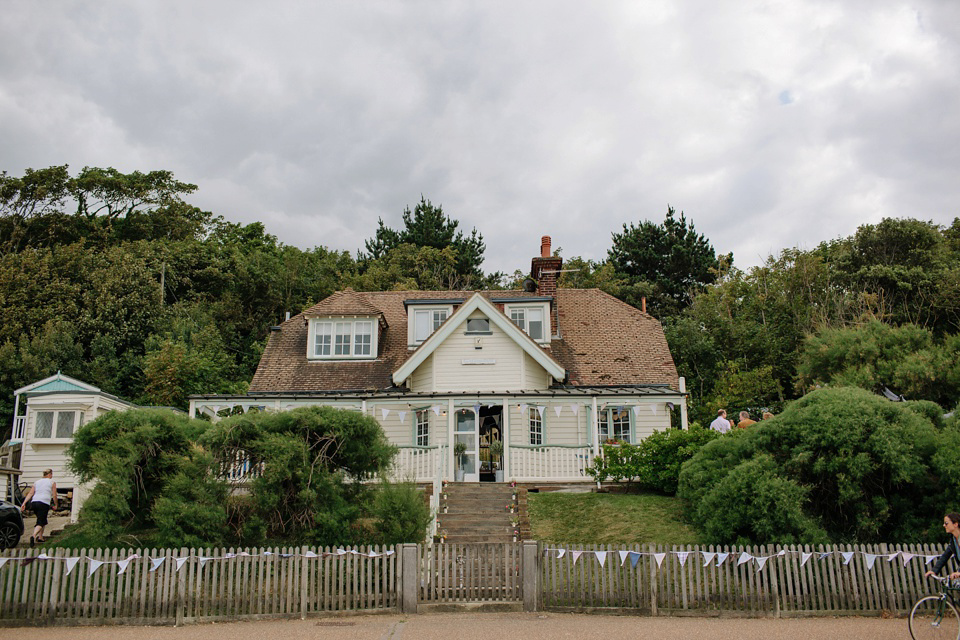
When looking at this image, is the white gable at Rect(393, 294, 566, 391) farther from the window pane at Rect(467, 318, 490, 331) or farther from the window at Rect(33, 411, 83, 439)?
the window at Rect(33, 411, 83, 439)

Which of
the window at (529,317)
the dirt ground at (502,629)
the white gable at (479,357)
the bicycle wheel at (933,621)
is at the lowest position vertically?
the dirt ground at (502,629)

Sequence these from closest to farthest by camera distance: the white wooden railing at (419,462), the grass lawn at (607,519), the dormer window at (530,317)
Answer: the grass lawn at (607,519), the white wooden railing at (419,462), the dormer window at (530,317)

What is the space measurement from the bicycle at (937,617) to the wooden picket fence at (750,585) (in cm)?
82

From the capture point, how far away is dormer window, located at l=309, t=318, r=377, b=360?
26.4m

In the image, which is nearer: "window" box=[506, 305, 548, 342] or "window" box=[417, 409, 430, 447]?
"window" box=[417, 409, 430, 447]

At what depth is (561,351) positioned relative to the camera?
86.3 ft

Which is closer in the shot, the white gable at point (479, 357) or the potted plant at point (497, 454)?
the potted plant at point (497, 454)

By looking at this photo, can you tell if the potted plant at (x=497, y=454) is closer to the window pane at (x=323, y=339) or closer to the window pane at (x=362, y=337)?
the window pane at (x=362, y=337)

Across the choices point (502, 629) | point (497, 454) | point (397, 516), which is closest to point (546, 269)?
point (497, 454)

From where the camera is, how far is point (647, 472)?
1933 cm

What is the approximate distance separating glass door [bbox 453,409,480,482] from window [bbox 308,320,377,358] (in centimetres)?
516

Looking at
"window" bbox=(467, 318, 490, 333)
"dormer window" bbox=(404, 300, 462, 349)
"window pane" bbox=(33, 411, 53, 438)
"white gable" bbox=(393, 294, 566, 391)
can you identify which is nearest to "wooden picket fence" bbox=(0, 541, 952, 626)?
"white gable" bbox=(393, 294, 566, 391)

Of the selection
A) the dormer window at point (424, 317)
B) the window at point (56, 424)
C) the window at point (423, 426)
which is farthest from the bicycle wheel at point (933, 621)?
the window at point (56, 424)

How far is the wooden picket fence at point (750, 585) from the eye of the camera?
11688mm
